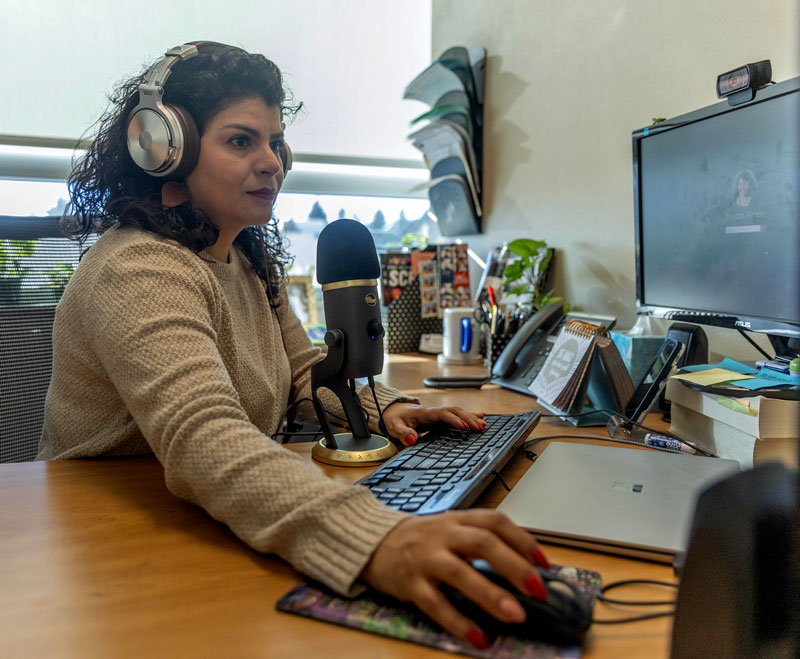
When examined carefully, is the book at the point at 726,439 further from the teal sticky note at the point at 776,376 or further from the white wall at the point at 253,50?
the white wall at the point at 253,50

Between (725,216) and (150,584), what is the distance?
0.97 m

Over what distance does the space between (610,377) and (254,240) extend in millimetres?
706

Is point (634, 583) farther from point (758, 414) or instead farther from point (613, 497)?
point (758, 414)

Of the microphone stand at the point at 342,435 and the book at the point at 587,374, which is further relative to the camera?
the book at the point at 587,374

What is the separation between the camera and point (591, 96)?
162 cm

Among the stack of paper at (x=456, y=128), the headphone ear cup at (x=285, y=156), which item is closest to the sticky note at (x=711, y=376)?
the headphone ear cup at (x=285, y=156)

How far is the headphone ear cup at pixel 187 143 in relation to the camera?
3.00ft

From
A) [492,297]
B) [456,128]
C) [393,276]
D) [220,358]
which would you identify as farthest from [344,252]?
[456,128]

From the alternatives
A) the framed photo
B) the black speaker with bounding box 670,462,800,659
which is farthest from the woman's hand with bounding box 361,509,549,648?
the framed photo

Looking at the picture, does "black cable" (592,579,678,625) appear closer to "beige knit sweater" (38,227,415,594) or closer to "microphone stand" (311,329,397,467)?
"beige knit sweater" (38,227,415,594)

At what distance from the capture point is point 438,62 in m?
2.11

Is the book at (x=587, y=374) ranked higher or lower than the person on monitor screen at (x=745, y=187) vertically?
lower

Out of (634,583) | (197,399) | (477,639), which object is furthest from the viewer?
(197,399)

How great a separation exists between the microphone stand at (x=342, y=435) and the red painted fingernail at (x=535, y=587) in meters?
0.44
